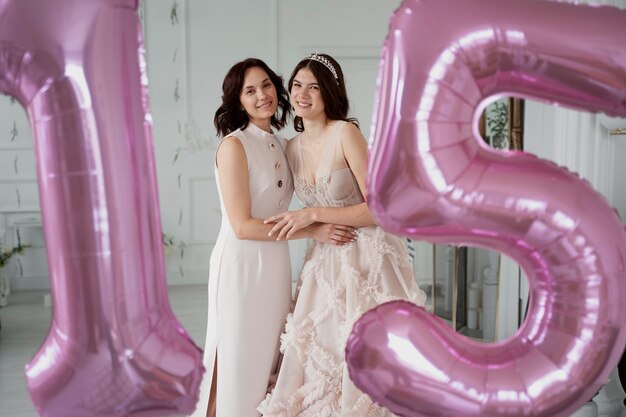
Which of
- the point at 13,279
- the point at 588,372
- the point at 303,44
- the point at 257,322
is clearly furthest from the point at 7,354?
the point at 588,372

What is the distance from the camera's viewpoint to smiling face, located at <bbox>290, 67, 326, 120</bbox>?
220 centimetres

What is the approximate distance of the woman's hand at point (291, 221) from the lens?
6.81ft

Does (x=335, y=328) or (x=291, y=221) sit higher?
(x=291, y=221)

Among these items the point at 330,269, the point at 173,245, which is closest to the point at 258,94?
the point at 330,269

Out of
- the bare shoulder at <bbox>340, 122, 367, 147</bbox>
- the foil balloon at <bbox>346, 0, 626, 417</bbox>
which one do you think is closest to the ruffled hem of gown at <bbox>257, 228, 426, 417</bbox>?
the bare shoulder at <bbox>340, 122, 367, 147</bbox>

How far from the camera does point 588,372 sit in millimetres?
900

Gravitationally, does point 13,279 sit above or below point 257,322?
below

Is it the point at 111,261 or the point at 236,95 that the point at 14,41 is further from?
the point at 236,95

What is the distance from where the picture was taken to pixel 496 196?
2.89 ft

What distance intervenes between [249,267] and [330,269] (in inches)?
10.4

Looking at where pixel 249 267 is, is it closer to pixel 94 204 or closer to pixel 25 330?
pixel 94 204

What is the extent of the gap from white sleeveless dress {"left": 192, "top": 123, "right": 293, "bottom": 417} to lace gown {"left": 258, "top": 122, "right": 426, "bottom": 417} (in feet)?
0.24

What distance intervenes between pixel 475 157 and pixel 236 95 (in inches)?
60.1

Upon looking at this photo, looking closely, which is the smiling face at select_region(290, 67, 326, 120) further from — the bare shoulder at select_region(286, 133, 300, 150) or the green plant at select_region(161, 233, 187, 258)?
the green plant at select_region(161, 233, 187, 258)
